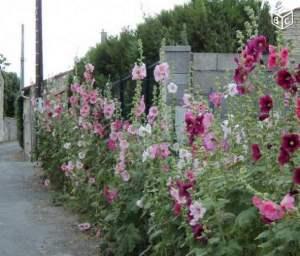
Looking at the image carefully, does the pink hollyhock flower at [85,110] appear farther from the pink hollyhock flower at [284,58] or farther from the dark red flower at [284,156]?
the dark red flower at [284,156]

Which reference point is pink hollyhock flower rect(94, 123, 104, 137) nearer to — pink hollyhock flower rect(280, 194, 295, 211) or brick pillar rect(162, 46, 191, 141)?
brick pillar rect(162, 46, 191, 141)

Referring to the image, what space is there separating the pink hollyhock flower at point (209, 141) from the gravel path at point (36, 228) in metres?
3.18

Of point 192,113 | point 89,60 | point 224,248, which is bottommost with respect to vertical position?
point 224,248

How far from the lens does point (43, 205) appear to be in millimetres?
11711

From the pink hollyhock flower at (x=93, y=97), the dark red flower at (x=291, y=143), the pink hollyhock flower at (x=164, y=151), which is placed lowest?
the pink hollyhock flower at (x=164, y=151)

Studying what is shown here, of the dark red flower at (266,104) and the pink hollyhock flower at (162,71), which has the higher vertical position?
the pink hollyhock flower at (162,71)

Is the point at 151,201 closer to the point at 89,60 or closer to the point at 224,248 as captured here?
the point at 224,248

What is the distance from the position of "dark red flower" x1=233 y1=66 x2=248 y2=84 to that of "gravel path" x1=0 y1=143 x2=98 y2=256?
12.9 feet

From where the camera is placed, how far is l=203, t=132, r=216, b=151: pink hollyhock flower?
4.95 metres

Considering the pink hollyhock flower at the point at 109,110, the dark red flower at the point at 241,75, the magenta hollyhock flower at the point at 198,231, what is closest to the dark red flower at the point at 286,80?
the dark red flower at the point at 241,75

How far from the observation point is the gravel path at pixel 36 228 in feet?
26.4

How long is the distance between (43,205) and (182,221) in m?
6.81

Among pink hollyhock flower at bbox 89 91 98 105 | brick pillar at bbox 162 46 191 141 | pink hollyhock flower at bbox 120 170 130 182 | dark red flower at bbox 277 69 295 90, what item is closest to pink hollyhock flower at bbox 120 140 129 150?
pink hollyhock flower at bbox 120 170 130 182

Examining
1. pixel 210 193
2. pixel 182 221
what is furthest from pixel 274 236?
pixel 182 221
